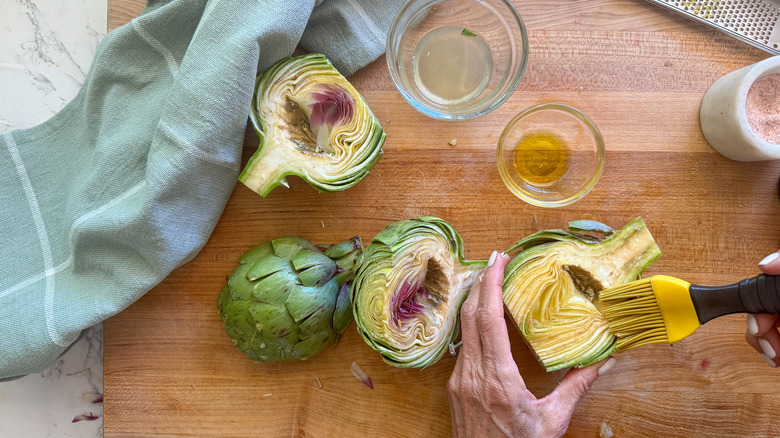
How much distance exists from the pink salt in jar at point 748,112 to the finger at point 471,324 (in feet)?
2.21

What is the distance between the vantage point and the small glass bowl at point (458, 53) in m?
1.24

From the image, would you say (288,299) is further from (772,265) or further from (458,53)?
(772,265)

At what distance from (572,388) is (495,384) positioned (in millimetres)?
192

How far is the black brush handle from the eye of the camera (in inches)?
40.0

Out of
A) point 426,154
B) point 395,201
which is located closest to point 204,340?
point 395,201

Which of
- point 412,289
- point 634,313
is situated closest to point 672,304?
point 634,313

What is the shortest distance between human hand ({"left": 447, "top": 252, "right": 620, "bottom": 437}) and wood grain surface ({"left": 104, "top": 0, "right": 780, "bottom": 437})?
0.10 meters

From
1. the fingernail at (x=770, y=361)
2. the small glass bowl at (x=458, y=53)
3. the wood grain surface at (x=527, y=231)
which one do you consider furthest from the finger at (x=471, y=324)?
the fingernail at (x=770, y=361)

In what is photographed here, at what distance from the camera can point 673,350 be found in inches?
50.5

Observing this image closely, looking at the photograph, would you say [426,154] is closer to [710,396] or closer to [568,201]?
[568,201]

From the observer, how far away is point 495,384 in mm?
1142

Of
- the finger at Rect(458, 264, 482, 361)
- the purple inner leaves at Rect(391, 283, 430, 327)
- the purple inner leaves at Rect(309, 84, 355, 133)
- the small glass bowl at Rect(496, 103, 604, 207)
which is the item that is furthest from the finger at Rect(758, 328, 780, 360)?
the purple inner leaves at Rect(309, 84, 355, 133)

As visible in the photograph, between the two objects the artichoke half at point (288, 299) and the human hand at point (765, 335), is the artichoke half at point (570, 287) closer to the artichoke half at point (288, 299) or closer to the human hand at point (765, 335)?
the human hand at point (765, 335)

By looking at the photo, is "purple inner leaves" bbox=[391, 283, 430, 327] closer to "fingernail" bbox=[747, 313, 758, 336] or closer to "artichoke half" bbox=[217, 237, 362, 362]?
"artichoke half" bbox=[217, 237, 362, 362]
